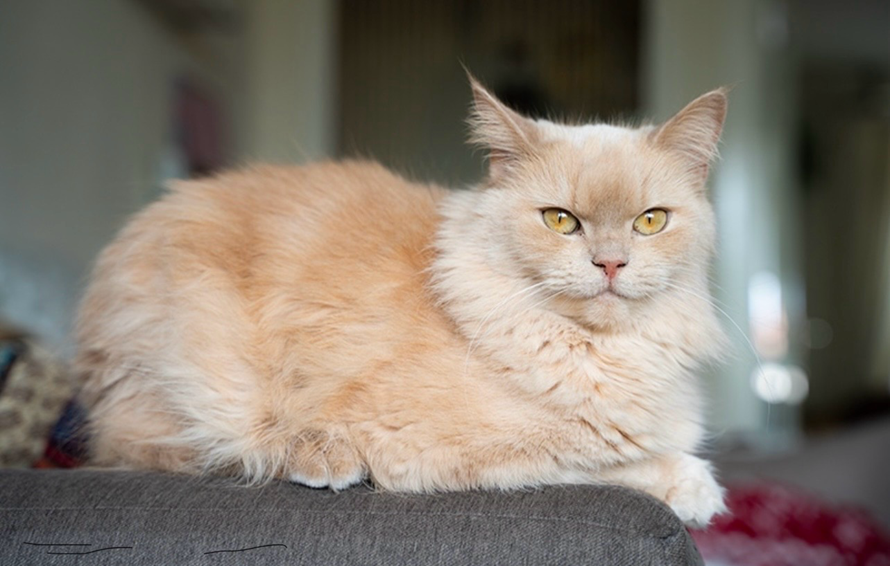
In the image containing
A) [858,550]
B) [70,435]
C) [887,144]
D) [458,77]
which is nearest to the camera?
[70,435]

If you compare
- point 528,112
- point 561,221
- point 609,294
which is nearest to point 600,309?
point 609,294

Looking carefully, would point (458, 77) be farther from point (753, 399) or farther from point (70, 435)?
point (70, 435)

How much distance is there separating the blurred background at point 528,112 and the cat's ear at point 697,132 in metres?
0.52

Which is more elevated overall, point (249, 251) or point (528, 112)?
point (528, 112)

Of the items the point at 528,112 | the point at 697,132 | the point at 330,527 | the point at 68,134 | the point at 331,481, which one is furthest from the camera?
the point at 528,112

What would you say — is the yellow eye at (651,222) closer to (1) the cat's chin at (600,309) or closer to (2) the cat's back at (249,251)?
(1) the cat's chin at (600,309)

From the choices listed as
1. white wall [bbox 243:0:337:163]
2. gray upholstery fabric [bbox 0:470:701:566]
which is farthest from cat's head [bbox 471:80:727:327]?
white wall [bbox 243:0:337:163]

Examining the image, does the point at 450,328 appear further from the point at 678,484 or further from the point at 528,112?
the point at 528,112

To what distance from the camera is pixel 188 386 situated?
113 centimetres

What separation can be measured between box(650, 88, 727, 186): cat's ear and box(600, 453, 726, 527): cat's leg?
0.40m

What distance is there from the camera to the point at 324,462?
102 cm

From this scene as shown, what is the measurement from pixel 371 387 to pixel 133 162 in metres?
2.61

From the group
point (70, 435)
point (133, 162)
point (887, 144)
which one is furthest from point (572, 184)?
point (887, 144)

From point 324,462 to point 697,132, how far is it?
26.0 inches
